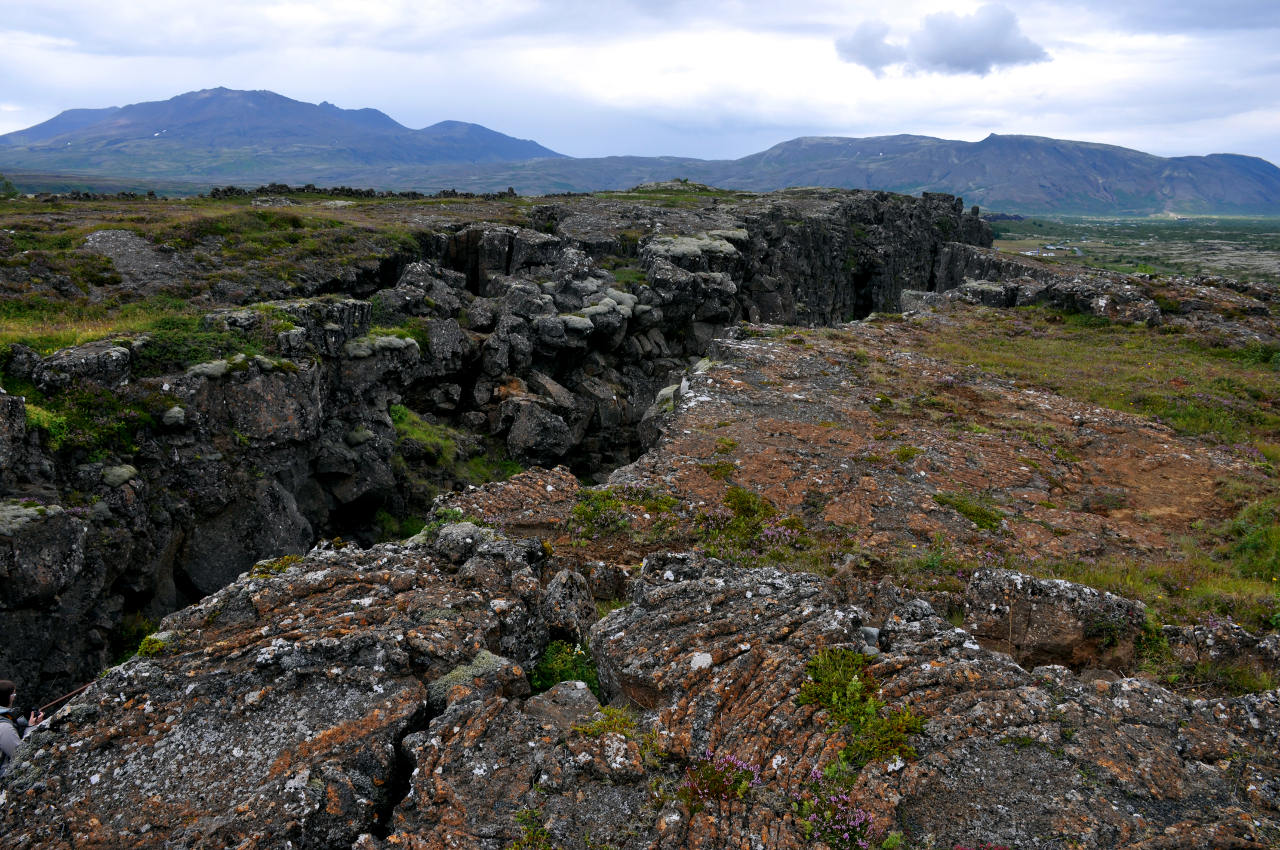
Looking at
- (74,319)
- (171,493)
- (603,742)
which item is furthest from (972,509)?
(74,319)

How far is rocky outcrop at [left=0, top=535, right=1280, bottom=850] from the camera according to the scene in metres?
7.36

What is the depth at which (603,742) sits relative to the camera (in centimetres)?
838

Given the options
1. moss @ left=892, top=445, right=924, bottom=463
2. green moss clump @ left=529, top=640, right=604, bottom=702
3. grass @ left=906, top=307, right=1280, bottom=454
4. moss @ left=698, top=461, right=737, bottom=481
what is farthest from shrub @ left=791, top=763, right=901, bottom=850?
grass @ left=906, top=307, right=1280, bottom=454

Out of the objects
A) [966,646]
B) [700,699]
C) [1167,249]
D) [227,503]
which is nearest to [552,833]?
[700,699]

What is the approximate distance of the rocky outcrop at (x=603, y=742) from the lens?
736 centimetres

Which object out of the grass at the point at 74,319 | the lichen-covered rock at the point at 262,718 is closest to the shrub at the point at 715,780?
the lichen-covered rock at the point at 262,718

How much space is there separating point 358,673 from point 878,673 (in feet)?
24.2

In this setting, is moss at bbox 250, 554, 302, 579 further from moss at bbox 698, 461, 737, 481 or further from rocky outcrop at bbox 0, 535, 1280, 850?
moss at bbox 698, 461, 737, 481

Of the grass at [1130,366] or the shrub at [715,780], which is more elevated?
the grass at [1130,366]

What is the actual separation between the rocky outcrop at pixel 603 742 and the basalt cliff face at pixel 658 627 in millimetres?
41

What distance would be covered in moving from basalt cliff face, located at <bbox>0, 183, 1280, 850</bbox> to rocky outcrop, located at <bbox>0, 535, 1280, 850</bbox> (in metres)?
0.04

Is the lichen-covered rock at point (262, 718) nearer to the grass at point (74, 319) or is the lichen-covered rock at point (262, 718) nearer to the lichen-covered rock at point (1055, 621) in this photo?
the lichen-covered rock at point (1055, 621)

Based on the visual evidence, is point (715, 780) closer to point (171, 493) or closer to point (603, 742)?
point (603, 742)

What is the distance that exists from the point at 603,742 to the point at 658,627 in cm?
243
